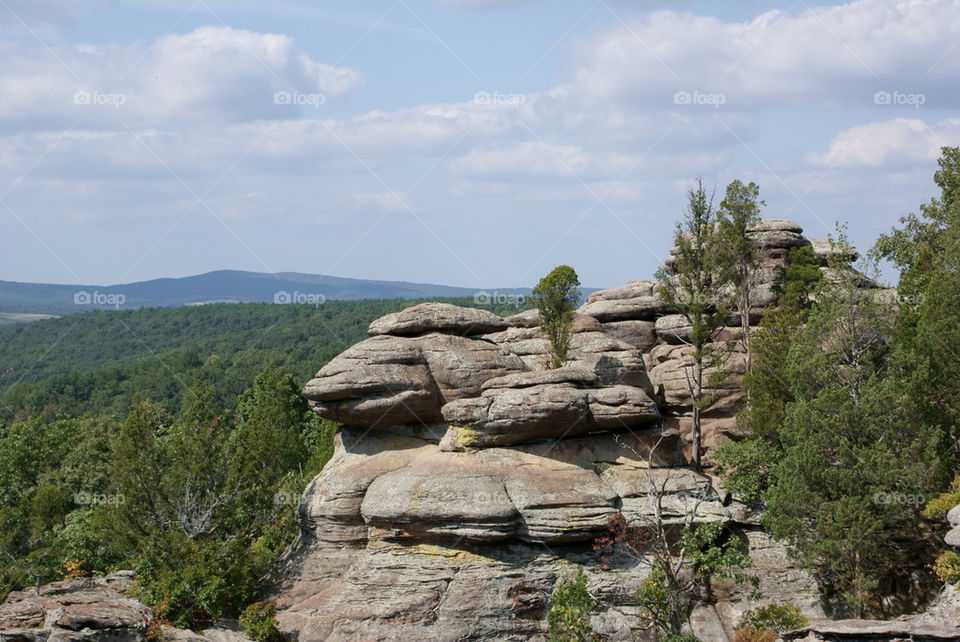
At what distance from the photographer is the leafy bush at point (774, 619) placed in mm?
29672

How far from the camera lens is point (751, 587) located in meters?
32.7

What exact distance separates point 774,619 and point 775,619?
34 mm

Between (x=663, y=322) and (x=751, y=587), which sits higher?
(x=663, y=322)

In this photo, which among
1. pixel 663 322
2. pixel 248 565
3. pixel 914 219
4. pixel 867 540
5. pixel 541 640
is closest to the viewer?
pixel 867 540

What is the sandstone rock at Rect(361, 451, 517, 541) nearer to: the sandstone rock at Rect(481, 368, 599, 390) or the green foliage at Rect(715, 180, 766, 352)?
the sandstone rock at Rect(481, 368, 599, 390)

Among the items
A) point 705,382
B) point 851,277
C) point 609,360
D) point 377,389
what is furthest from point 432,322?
point 851,277

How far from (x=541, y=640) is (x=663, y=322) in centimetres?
1909

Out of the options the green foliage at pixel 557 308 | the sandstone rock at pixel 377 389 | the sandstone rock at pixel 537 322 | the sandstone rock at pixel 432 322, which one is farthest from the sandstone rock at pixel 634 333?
the sandstone rock at pixel 377 389

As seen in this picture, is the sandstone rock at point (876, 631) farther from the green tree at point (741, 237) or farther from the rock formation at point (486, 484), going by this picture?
the green tree at point (741, 237)

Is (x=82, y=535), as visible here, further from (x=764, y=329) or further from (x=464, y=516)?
(x=764, y=329)

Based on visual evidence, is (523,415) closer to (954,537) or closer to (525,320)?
(525,320)

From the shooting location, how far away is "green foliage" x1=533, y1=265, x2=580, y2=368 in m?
39.2

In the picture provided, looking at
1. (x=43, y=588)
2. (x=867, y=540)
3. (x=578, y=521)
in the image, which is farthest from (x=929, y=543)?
(x=43, y=588)

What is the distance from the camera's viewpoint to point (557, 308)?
129 feet
